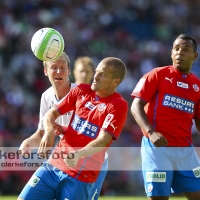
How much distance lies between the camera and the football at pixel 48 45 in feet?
22.2

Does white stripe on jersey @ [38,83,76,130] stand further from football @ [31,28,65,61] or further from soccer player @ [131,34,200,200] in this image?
soccer player @ [131,34,200,200]

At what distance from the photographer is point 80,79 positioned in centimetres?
867

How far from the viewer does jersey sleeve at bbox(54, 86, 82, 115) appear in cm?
609

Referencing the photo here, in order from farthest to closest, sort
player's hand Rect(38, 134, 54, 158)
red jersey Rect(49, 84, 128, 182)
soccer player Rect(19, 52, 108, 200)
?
soccer player Rect(19, 52, 108, 200) → red jersey Rect(49, 84, 128, 182) → player's hand Rect(38, 134, 54, 158)

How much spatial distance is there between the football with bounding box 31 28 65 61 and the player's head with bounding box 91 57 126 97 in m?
0.96

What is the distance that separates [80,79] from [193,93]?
2.75 meters

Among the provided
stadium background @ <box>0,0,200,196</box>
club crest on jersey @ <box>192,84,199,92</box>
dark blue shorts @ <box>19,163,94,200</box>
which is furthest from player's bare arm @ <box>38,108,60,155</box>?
stadium background @ <box>0,0,200,196</box>

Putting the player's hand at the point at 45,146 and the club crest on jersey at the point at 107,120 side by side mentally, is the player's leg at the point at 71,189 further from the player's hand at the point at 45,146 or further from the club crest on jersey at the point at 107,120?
the club crest on jersey at the point at 107,120

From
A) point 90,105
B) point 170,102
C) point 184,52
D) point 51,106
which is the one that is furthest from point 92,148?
point 184,52

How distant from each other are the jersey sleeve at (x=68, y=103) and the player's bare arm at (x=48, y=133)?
2.2 inches

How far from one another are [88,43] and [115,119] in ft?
39.9

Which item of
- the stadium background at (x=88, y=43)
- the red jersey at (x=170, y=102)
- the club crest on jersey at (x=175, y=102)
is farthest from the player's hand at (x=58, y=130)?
the stadium background at (x=88, y=43)

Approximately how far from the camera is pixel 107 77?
235 inches

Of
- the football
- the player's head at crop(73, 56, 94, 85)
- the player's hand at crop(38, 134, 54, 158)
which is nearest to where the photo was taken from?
the player's hand at crop(38, 134, 54, 158)
